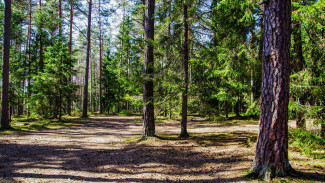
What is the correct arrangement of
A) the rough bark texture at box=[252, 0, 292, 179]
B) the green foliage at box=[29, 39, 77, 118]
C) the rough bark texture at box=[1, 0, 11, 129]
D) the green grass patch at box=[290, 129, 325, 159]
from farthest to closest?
the green foliage at box=[29, 39, 77, 118] → the rough bark texture at box=[1, 0, 11, 129] → the green grass patch at box=[290, 129, 325, 159] → the rough bark texture at box=[252, 0, 292, 179]

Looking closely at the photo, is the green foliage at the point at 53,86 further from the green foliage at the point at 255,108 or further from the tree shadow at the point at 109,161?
the green foliage at the point at 255,108

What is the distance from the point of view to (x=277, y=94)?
3789mm

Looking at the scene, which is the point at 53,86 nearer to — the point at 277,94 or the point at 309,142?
the point at 277,94

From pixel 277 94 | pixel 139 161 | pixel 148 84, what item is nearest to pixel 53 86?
pixel 148 84

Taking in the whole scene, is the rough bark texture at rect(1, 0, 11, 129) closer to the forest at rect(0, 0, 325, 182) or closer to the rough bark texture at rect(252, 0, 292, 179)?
the forest at rect(0, 0, 325, 182)

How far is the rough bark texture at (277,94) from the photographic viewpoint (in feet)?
12.4

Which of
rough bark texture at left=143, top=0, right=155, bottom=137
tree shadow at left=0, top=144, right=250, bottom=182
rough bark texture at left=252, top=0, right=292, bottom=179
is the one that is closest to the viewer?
rough bark texture at left=252, top=0, right=292, bottom=179

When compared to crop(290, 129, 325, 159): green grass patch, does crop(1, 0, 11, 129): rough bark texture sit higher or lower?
higher

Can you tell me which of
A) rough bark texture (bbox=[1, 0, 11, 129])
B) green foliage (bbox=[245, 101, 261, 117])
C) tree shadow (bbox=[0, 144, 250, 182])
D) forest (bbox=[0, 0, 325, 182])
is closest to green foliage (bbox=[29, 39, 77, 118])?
forest (bbox=[0, 0, 325, 182])

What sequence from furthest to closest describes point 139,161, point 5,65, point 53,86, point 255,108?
point 53,86
point 5,65
point 255,108
point 139,161

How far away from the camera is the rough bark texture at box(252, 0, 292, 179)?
12.4 feet

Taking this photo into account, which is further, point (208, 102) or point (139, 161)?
point (208, 102)

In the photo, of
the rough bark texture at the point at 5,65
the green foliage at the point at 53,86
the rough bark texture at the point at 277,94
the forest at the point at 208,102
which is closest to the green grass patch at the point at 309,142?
the forest at the point at 208,102

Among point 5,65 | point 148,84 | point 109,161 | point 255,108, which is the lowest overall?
point 109,161
